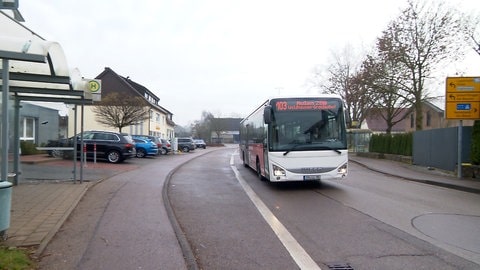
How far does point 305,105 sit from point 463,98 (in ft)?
28.6

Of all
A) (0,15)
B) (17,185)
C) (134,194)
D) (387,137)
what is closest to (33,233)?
(134,194)

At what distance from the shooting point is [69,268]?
505cm

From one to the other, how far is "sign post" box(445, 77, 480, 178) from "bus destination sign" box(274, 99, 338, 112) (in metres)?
7.54

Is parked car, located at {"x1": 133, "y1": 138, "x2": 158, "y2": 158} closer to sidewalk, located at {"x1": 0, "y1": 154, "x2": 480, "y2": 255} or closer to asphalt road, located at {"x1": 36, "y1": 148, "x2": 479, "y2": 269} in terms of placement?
sidewalk, located at {"x1": 0, "y1": 154, "x2": 480, "y2": 255}

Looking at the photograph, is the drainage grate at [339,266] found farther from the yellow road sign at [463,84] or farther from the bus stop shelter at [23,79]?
the yellow road sign at [463,84]

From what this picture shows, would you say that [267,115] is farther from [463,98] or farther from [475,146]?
[463,98]

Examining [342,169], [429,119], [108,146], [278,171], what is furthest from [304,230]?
[429,119]

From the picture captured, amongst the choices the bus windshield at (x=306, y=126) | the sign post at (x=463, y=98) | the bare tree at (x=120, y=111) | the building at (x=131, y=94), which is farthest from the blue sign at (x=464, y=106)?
the building at (x=131, y=94)

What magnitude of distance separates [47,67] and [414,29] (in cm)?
2824

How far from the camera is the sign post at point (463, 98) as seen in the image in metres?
17.0

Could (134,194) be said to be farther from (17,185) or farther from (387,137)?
(387,137)

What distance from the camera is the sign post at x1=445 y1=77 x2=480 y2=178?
17.0 meters

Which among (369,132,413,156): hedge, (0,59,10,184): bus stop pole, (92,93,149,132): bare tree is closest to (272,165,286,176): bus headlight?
(0,59,10,184): bus stop pole

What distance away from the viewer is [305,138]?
39.1 ft
